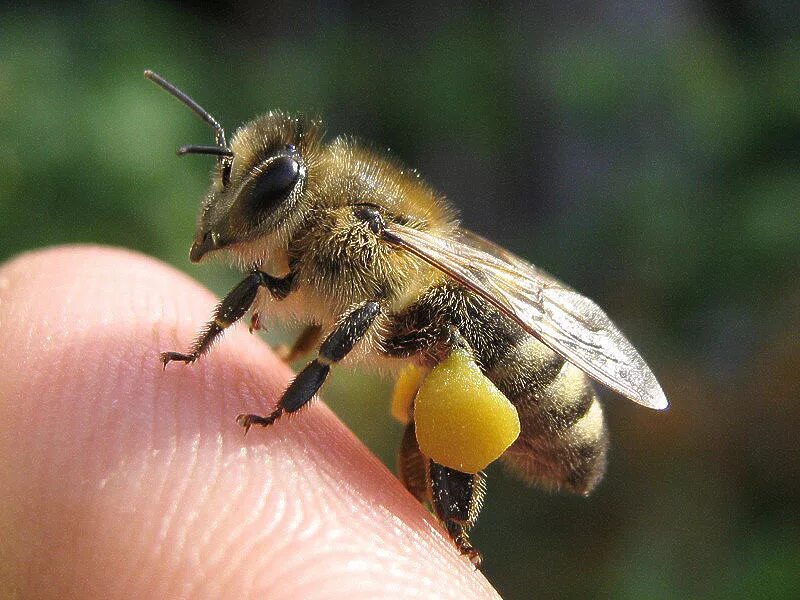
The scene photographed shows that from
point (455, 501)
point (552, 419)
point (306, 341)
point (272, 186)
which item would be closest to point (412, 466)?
point (455, 501)

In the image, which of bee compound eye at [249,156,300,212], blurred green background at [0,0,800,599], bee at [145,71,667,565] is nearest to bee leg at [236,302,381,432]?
bee at [145,71,667,565]

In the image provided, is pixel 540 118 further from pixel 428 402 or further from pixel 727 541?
pixel 428 402

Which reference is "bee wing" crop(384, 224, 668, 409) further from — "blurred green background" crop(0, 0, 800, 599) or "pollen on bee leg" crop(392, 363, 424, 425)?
"blurred green background" crop(0, 0, 800, 599)

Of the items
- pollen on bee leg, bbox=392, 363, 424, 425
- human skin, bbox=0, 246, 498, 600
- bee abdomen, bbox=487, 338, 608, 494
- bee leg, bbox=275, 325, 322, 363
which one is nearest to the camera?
human skin, bbox=0, 246, 498, 600

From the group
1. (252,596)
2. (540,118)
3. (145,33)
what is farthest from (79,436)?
(540,118)

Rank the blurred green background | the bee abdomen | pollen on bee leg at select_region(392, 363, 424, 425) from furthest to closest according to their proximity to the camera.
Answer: the blurred green background, pollen on bee leg at select_region(392, 363, 424, 425), the bee abdomen

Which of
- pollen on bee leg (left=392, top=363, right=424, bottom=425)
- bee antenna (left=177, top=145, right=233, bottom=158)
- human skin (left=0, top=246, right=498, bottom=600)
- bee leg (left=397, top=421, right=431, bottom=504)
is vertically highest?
bee antenna (left=177, top=145, right=233, bottom=158)

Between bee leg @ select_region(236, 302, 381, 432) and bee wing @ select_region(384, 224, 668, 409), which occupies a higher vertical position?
bee wing @ select_region(384, 224, 668, 409)
